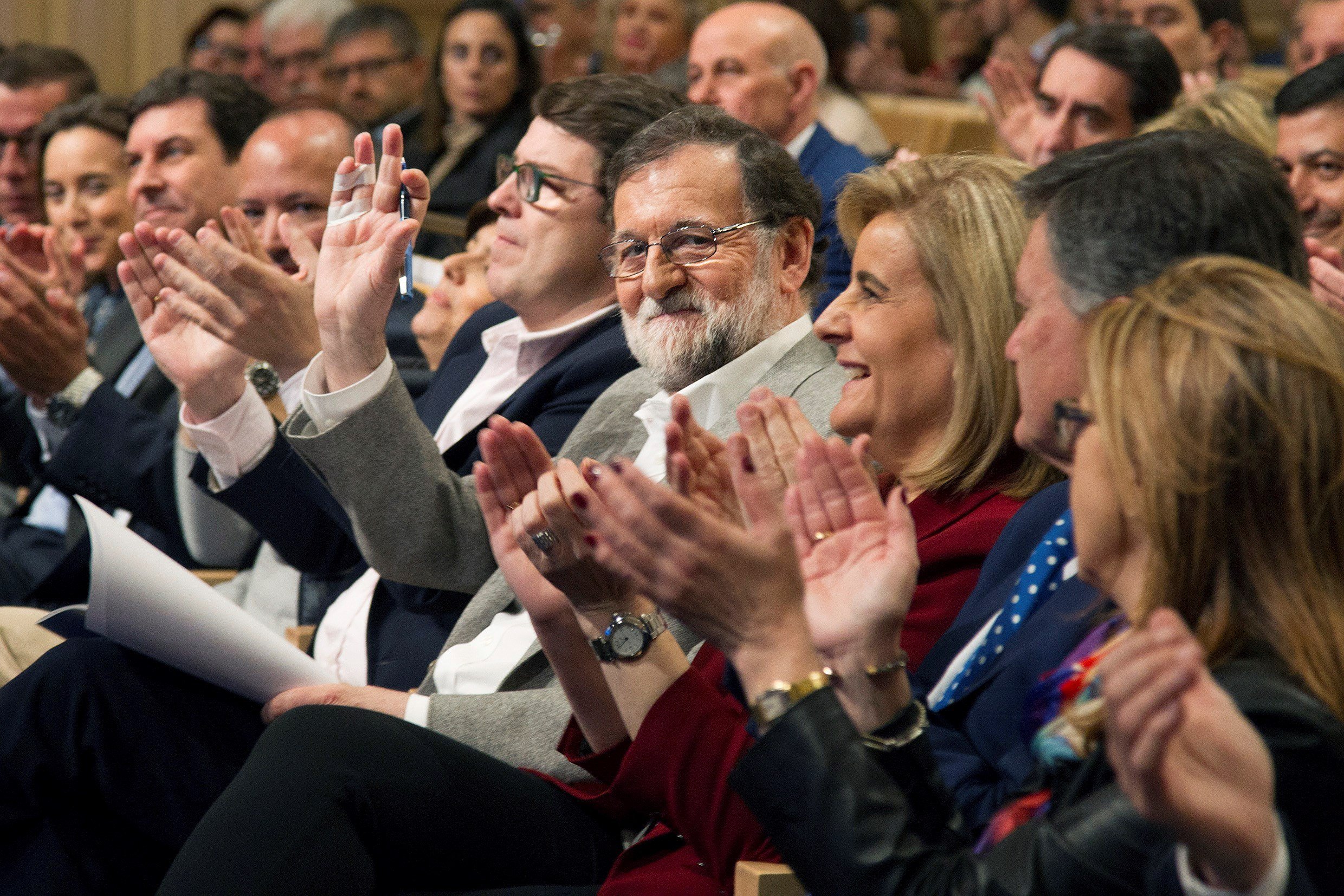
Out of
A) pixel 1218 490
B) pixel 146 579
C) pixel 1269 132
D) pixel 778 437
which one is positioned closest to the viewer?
pixel 1218 490

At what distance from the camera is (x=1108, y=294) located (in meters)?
1.33

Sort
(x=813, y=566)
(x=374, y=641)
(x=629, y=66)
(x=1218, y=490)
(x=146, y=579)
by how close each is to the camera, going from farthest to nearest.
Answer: (x=629, y=66)
(x=374, y=641)
(x=146, y=579)
(x=813, y=566)
(x=1218, y=490)

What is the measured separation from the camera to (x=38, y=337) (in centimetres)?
296

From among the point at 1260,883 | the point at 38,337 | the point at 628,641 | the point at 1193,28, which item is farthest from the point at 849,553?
the point at 1193,28

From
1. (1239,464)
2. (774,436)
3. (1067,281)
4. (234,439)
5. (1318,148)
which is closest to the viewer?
(1239,464)

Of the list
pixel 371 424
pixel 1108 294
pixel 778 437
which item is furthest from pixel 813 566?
pixel 371 424

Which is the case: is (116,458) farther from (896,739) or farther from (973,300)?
(896,739)

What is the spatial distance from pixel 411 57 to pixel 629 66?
0.87 metres

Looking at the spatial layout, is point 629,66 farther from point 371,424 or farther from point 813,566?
point 813,566

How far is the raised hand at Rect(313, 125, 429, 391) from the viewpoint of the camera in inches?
81.7

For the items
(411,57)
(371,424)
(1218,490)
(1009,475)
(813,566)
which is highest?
(1218,490)

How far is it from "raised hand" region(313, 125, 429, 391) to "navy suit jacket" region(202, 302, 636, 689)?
1.11 feet

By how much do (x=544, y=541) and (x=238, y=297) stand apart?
1062mm

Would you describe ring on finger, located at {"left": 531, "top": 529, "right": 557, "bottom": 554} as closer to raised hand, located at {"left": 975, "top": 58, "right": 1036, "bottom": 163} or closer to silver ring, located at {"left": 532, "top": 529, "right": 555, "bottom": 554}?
silver ring, located at {"left": 532, "top": 529, "right": 555, "bottom": 554}
